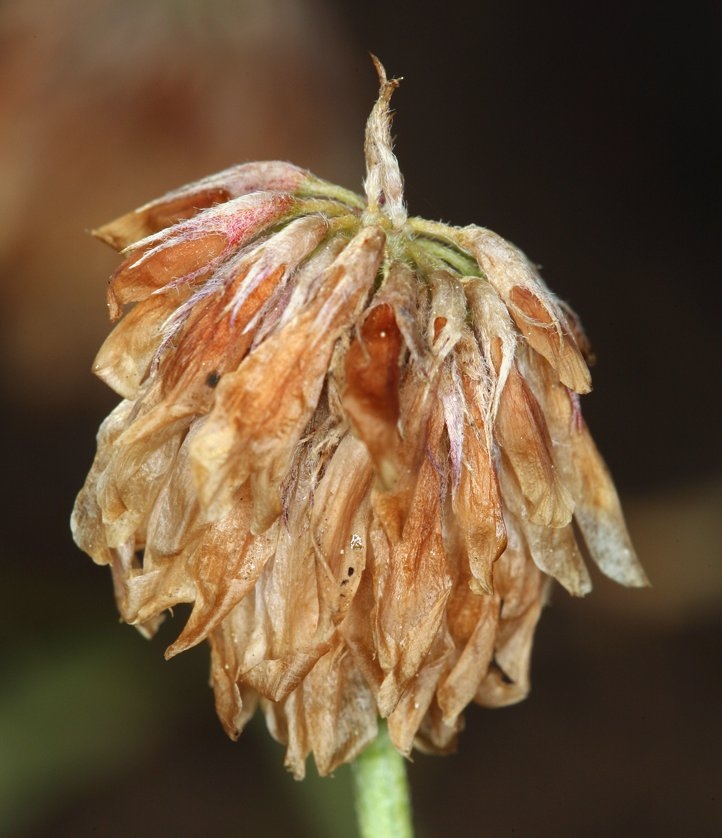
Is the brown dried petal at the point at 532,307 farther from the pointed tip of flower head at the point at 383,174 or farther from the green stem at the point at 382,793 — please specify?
the green stem at the point at 382,793

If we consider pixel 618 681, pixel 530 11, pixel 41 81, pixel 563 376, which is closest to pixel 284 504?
pixel 563 376

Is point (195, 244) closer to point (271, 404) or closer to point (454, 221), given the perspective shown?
point (271, 404)

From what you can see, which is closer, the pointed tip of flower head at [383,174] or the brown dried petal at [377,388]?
the brown dried petal at [377,388]

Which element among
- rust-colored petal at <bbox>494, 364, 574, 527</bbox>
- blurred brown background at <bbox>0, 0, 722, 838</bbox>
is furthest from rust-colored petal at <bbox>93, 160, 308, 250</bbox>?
blurred brown background at <bbox>0, 0, 722, 838</bbox>

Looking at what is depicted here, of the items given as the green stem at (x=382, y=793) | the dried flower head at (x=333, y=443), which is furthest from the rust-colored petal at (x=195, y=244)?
the green stem at (x=382, y=793)

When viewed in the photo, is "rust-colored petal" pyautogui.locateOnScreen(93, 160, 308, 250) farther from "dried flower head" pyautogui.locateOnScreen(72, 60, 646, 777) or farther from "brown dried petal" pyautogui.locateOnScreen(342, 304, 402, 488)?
"brown dried petal" pyautogui.locateOnScreen(342, 304, 402, 488)

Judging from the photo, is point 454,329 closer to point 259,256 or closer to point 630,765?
point 259,256

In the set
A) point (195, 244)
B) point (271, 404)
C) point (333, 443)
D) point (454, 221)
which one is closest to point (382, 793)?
point (333, 443)
